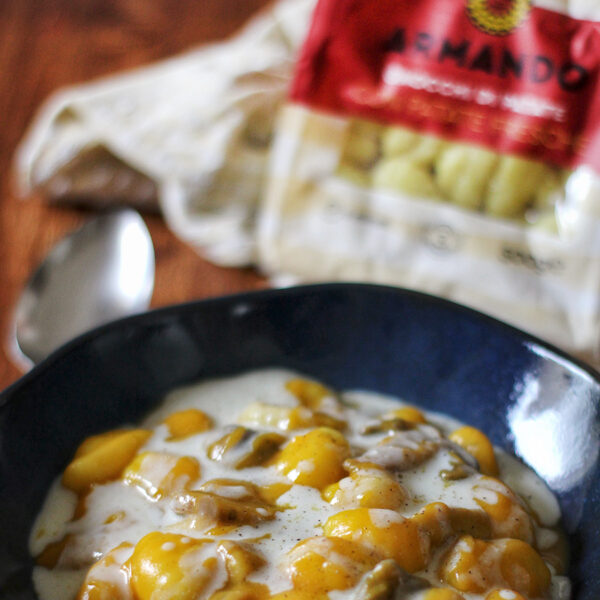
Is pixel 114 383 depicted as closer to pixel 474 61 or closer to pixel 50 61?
pixel 474 61

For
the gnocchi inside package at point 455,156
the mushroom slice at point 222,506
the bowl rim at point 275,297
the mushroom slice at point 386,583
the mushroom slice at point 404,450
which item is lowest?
the mushroom slice at point 222,506

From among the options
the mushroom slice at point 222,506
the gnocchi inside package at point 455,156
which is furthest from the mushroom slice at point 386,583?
the gnocchi inside package at point 455,156

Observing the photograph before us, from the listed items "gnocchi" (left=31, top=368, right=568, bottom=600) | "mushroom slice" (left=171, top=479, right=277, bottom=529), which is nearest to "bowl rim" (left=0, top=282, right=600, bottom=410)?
"gnocchi" (left=31, top=368, right=568, bottom=600)

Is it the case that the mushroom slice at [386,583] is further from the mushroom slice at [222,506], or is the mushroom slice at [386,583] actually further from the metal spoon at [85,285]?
the metal spoon at [85,285]

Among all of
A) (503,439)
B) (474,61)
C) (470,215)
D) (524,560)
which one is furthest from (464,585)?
(474,61)

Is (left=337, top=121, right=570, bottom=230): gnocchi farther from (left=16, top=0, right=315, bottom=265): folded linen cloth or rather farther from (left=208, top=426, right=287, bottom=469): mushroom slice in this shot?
(left=208, top=426, right=287, bottom=469): mushroom slice

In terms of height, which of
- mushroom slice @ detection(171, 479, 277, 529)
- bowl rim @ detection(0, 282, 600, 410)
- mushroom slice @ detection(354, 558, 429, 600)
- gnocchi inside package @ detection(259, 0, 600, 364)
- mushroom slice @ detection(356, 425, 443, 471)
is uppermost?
gnocchi inside package @ detection(259, 0, 600, 364)

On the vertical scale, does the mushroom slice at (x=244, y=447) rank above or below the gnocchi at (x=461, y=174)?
below
